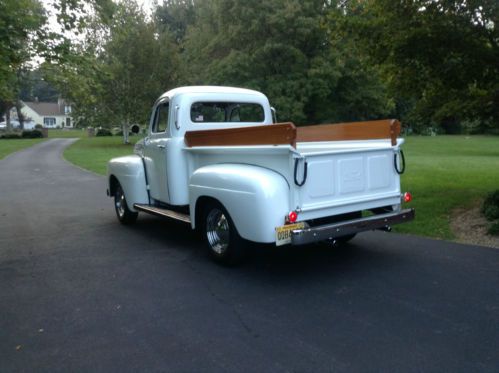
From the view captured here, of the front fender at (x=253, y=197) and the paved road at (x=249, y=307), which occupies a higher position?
the front fender at (x=253, y=197)

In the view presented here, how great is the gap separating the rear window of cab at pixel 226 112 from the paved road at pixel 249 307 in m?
1.80

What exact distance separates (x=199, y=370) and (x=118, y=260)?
10.4 feet

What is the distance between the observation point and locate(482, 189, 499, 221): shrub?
761 centimetres

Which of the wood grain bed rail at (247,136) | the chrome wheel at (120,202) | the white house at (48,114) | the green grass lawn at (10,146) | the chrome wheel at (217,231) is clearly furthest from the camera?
the white house at (48,114)

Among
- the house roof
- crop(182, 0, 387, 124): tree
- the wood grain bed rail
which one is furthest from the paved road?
the house roof

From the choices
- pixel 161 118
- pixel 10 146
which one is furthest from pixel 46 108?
pixel 161 118

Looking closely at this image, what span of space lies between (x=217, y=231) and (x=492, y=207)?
15.1ft

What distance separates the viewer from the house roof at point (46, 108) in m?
99.8

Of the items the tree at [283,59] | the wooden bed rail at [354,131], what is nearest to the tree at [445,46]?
the wooden bed rail at [354,131]

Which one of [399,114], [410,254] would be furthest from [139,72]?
[410,254]

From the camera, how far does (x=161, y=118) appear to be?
7.34 metres

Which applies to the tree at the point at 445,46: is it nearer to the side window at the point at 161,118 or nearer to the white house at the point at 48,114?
the side window at the point at 161,118

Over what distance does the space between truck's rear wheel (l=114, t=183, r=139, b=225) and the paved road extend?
81cm

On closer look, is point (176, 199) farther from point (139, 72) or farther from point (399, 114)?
point (399, 114)
